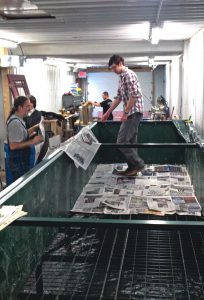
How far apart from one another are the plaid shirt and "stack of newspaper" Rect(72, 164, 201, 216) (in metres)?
0.79

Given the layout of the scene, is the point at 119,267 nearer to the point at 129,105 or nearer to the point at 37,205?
the point at 37,205

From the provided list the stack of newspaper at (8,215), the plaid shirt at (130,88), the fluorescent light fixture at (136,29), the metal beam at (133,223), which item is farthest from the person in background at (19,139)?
the metal beam at (133,223)

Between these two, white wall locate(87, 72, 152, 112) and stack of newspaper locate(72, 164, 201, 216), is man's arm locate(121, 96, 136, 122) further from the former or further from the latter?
white wall locate(87, 72, 152, 112)

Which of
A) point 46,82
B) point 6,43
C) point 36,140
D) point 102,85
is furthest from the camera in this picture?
point 102,85

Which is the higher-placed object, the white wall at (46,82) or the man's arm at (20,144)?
the white wall at (46,82)

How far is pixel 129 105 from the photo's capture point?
14.1 ft

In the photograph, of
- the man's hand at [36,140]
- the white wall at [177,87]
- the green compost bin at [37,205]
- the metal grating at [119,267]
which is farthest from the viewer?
the white wall at [177,87]

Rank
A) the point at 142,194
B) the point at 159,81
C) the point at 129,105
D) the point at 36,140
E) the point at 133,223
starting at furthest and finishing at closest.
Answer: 1. the point at 159,81
2. the point at 36,140
3. the point at 129,105
4. the point at 142,194
5. the point at 133,223

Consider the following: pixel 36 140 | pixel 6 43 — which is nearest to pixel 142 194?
pixel 36 140

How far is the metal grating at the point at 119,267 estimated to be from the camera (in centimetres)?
218

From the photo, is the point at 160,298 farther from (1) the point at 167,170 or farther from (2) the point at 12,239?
(1) the point at 167,170

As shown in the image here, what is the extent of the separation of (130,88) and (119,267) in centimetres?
235

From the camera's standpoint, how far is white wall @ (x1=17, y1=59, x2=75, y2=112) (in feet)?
32.7

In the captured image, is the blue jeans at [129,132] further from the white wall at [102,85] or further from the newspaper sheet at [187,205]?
the white wall at [102,85]
